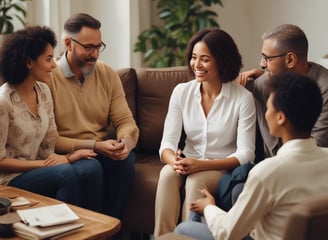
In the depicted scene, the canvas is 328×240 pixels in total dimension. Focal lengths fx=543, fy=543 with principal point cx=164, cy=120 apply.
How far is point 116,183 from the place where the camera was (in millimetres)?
2822

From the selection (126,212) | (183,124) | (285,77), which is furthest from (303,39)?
(126,212)

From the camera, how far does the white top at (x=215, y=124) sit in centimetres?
266

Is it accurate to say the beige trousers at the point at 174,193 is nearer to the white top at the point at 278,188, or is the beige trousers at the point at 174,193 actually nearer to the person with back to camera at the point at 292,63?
the person with back to camera at the point at 292,63

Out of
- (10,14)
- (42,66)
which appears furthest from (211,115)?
(10,14)

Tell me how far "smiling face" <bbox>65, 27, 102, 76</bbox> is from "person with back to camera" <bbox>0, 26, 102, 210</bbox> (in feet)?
0.61

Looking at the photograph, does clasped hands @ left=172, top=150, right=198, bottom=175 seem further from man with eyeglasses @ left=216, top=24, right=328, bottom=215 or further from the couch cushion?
the couch cushion

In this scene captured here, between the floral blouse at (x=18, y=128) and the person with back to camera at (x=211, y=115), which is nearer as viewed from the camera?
the floral blouse at (x=18, y=128)

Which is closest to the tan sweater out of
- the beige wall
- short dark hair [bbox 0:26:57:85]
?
short dark hair [bbox 0:26:57:85]

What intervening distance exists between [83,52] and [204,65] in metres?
0.65

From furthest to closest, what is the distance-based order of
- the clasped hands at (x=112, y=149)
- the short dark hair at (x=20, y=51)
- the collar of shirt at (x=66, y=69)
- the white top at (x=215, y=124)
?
1. the collar of shirt at (x=66, y=69)
2. the clasped hands at (x=112, y=149)
3. the white top at (x=215, y=124)
4. the short dark hair at (x=20, y=51)

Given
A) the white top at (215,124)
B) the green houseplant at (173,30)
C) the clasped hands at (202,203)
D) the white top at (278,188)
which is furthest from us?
the green houseplant at (173,30)

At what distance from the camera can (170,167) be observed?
259 cm

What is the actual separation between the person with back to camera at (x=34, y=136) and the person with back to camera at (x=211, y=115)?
386 millimetres

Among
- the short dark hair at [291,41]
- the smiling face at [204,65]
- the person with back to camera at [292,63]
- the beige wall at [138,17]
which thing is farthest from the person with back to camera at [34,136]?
the beige wall at [138,17]
